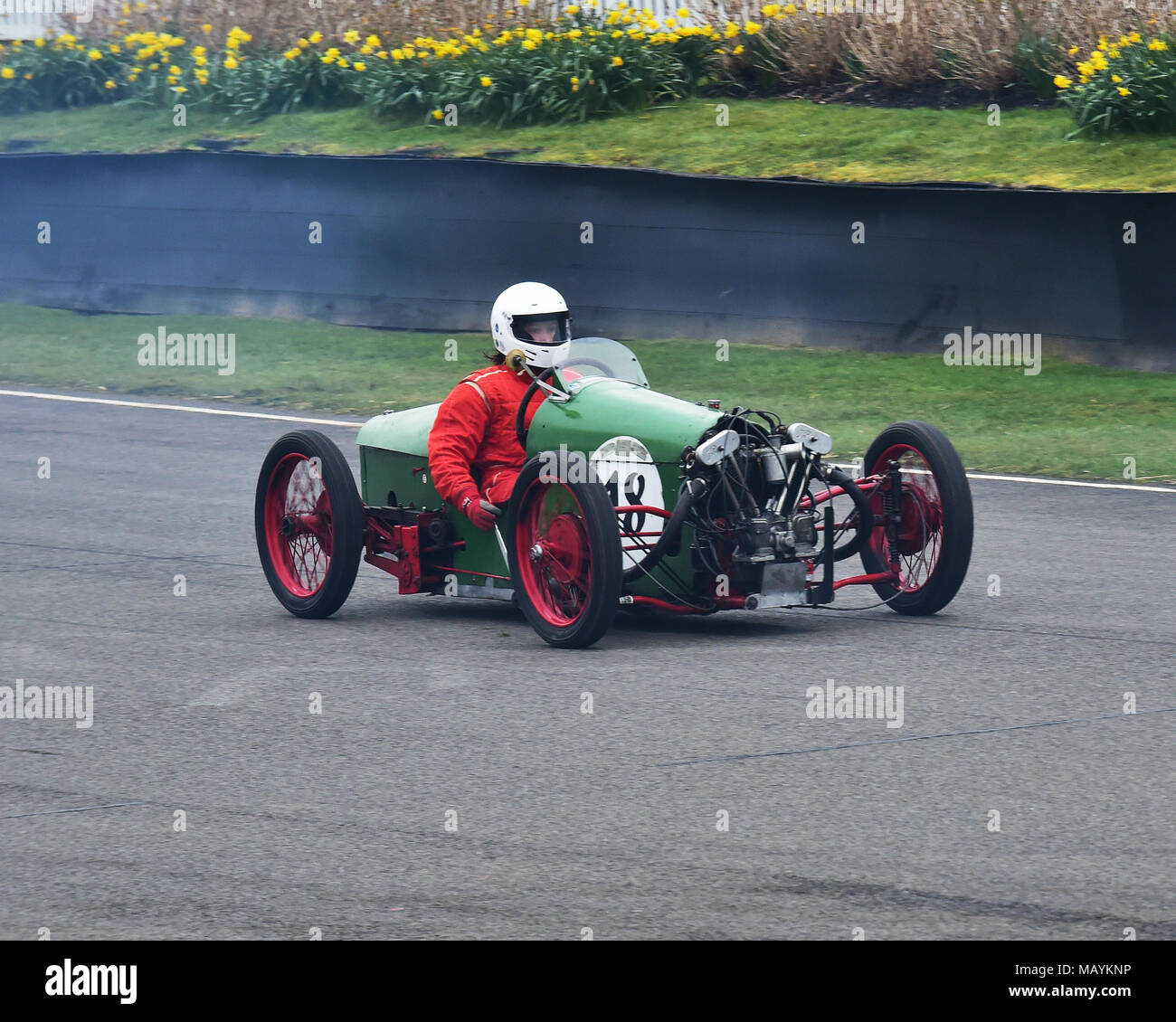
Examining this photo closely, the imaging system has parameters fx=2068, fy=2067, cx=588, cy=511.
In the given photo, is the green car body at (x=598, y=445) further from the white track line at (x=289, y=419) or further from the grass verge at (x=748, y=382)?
the grass verge at (x=748, y=382)

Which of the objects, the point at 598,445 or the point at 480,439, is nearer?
the point at 598,445

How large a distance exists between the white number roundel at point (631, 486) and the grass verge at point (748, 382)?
5432 millimetres

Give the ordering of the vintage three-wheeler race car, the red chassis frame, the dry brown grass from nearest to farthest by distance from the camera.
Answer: the vintage three-wheeler race car → the red chassis frame → the dry brown grass

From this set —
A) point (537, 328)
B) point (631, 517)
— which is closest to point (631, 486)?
point (631, 517)

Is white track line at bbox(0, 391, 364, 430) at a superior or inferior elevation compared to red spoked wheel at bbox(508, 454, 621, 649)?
superior

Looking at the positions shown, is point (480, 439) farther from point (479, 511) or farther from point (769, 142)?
point (769, 142)

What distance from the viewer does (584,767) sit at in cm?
661

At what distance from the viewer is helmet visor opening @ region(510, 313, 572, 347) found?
9.06 m

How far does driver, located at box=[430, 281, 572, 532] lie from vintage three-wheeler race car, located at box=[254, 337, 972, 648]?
0.26 feet

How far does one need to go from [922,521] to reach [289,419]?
27.0 feet

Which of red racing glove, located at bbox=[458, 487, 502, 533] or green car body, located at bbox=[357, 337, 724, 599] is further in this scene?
red racing glove, located at bbox=[458, 487, 502, 533]

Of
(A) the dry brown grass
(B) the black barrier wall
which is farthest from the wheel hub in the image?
(A) the dry brown grass

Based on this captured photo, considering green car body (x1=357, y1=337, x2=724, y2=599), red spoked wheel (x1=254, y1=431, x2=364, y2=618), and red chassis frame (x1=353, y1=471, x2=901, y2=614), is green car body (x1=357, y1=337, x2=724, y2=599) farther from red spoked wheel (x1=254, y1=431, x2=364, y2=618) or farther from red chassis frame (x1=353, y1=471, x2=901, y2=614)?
red spoked wheel (x1=254, y1=431, x2=364, y2=618)

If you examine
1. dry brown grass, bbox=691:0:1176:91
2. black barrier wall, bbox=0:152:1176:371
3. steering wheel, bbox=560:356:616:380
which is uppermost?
dry brown grass, bbox=691:0:1176:91
